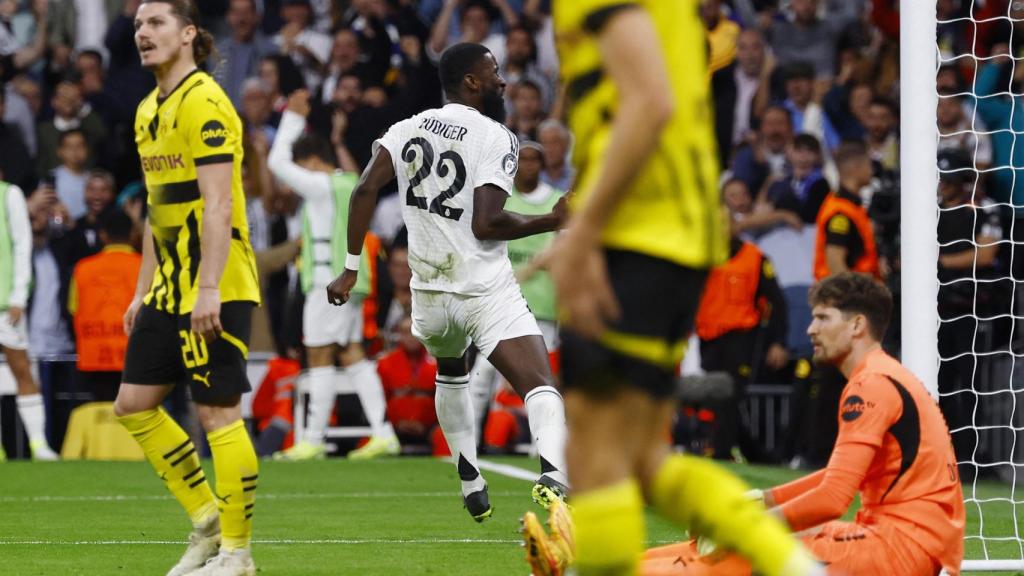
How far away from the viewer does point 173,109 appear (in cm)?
635

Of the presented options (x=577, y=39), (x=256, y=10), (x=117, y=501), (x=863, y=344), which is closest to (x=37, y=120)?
(x=256, y=10)

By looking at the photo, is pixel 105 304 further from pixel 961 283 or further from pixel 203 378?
pixel 203 378

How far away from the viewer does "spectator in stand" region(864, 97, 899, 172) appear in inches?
559

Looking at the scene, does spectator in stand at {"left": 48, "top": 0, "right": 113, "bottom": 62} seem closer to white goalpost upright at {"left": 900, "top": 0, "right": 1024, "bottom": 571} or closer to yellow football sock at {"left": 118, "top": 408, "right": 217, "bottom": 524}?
yellow football sock at {"left": 118, "top": 408, "right": 217, "bottom": 524}

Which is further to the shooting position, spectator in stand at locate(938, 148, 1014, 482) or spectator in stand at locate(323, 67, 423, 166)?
spectator in stand at locate(323, 67, 423, 166)

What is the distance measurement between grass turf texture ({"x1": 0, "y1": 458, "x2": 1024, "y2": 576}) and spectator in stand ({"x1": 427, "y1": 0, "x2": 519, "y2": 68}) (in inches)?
224

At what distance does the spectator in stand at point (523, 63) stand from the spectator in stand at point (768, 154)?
2.16 m

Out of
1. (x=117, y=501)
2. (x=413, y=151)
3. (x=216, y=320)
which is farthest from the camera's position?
(x=117, y=501)

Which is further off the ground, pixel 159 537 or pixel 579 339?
pixel 579 339

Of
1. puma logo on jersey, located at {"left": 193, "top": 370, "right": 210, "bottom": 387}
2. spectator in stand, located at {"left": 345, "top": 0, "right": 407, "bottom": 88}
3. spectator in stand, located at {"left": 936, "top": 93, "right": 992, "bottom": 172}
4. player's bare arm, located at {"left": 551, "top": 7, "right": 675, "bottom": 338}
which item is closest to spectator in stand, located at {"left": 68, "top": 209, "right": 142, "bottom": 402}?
spectator in stand, located at {"left": 345, "top": 0, "right": 407, "bottom": 88}

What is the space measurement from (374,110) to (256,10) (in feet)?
7.62

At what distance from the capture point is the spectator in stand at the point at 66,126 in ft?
51.8

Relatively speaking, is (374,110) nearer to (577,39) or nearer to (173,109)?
(173,109)

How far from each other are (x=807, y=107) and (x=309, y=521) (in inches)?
332
